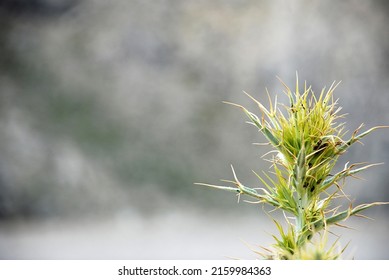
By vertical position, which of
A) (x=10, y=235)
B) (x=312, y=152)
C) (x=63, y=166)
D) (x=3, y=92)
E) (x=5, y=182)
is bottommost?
(x=312, y=152)

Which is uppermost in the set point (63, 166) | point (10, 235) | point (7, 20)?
point (7, 20)

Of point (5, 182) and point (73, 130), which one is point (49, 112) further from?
point (5, 182)

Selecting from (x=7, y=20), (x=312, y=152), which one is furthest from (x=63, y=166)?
(x=312, y=152)
